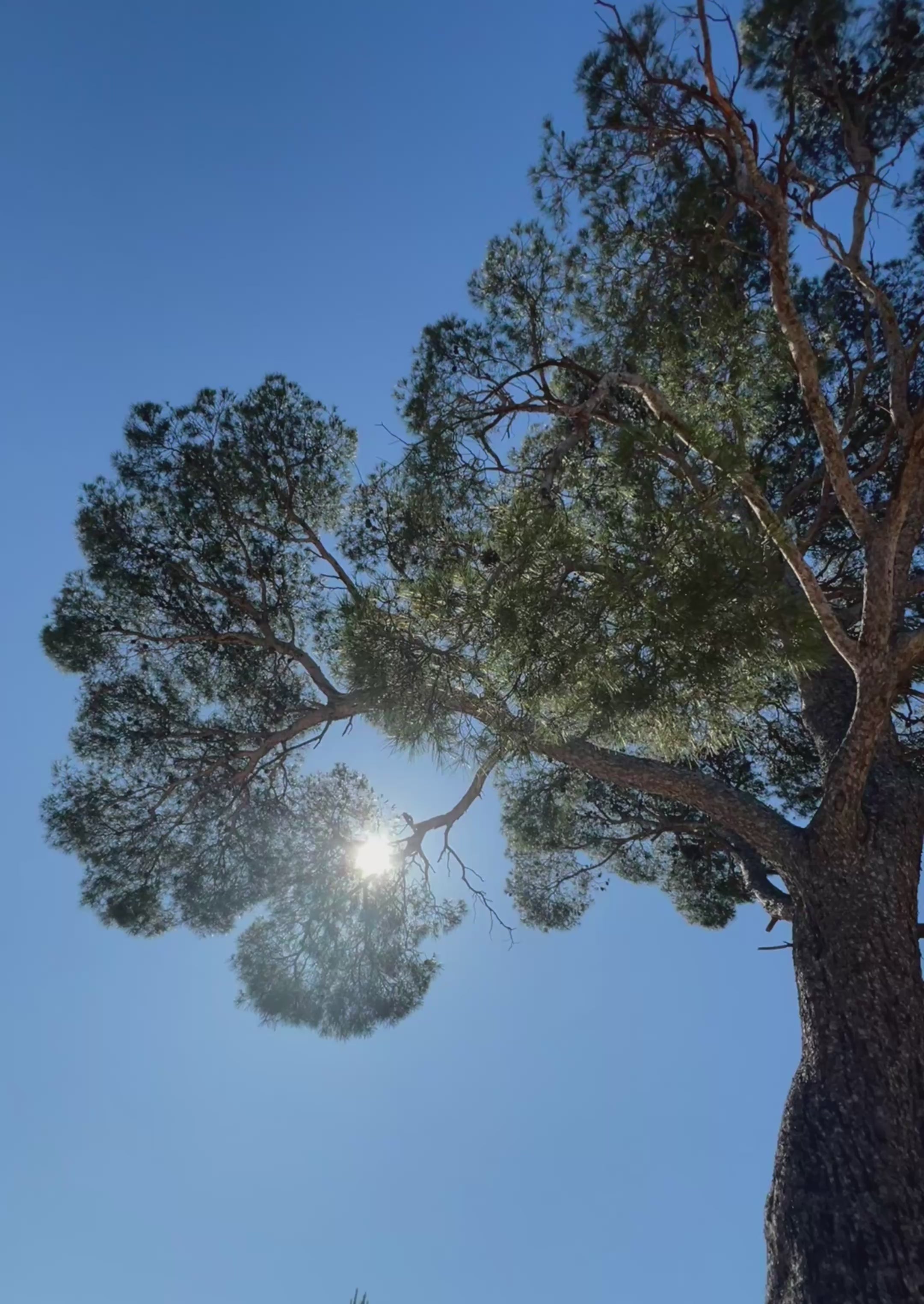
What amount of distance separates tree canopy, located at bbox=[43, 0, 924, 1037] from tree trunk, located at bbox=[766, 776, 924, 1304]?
15.9 inches

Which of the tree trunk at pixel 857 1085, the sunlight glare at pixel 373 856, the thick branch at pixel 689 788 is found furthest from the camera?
the sunlight glare at pixel 373 856

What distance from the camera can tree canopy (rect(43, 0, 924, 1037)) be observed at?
3.65 m

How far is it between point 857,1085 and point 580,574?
252 centimetres

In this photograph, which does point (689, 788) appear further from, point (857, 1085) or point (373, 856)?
point (373, 856)

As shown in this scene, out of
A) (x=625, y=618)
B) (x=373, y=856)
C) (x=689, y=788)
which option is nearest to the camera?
(x=625, y=618)

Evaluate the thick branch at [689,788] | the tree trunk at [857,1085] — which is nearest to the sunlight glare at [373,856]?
the thick branch at [689,788]

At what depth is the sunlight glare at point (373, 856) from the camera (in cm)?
556

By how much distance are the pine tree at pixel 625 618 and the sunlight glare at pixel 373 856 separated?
0.13 feet

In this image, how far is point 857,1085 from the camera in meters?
3.73

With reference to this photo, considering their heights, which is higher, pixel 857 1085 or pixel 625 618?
pixel 625 618

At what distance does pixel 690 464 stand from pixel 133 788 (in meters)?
4.35

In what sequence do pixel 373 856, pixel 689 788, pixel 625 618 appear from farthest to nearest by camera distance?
1. pixel 373 856
2. pixel 689 788
3. pixel 625 618

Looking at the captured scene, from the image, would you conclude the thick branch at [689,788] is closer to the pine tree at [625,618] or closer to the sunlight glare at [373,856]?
the pine tree at [625,618]

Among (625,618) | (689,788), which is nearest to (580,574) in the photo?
(625,618)
